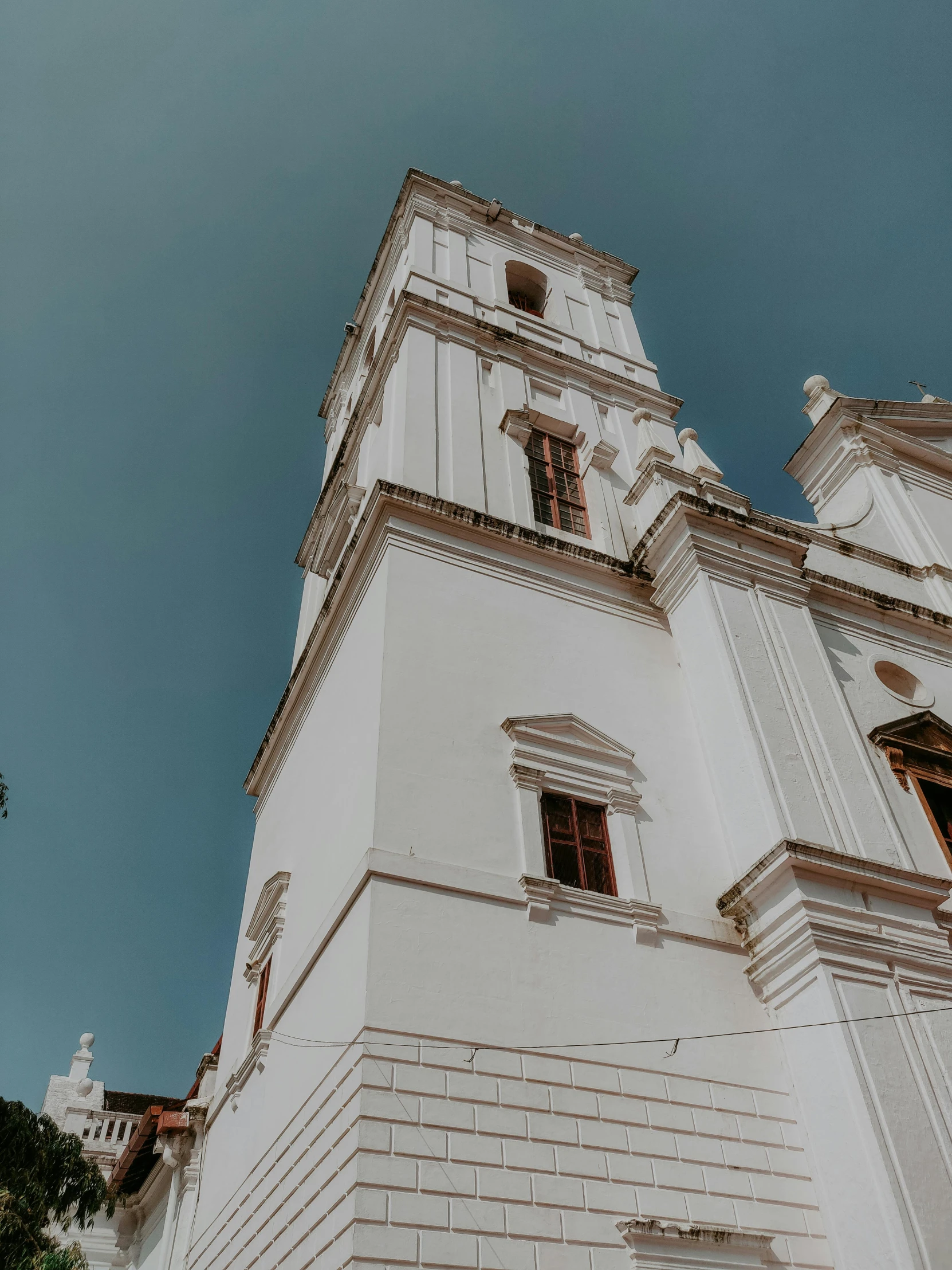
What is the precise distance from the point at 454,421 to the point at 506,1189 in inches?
416

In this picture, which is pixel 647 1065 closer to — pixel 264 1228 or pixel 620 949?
pixel 620 949

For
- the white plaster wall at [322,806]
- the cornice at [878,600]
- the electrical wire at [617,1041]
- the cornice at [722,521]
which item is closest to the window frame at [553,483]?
the cornice at [722,521]

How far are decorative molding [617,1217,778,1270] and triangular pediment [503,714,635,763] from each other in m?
4.52

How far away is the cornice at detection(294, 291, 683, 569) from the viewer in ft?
55.2

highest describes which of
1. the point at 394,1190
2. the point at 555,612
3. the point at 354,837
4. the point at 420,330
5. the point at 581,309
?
the point at 581,309

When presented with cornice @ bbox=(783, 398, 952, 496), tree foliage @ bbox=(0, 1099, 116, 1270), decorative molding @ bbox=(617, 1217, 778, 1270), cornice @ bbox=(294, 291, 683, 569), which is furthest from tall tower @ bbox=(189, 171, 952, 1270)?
cornice @ bbox=(783, 398, 952, 496)

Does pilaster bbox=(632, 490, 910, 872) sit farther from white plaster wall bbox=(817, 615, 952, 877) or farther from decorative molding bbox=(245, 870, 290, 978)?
decorative molding bbox=(245, 870, 290, 978)

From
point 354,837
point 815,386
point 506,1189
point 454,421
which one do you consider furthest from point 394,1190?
point 815,386

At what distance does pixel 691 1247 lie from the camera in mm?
7703

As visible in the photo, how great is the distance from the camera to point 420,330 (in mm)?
16578

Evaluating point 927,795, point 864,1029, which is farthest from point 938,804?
point 864,1029

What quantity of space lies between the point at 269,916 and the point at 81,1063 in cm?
1233

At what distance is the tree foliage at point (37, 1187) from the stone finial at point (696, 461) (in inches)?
464

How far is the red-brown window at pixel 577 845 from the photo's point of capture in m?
9.98
